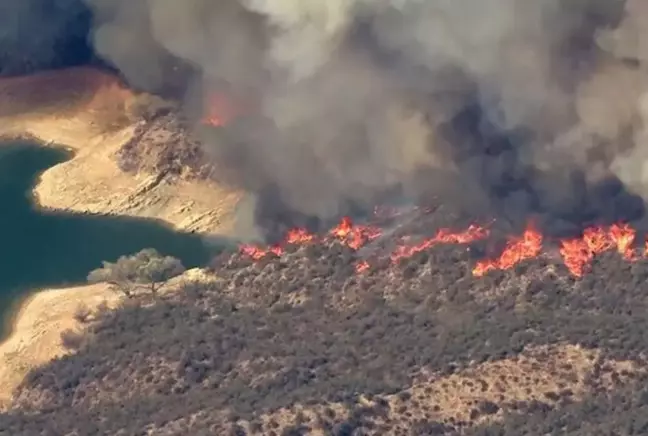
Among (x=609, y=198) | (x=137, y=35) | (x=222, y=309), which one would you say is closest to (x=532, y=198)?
(x=609, y=198)

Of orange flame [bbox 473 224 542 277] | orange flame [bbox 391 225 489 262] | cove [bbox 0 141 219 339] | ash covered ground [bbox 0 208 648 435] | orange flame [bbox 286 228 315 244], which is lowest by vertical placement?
ash covered ground [bbox 0 208 648 435]

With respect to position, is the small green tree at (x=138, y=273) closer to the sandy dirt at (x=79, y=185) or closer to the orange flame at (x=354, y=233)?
the sandy dirt at (x=79, y=185)

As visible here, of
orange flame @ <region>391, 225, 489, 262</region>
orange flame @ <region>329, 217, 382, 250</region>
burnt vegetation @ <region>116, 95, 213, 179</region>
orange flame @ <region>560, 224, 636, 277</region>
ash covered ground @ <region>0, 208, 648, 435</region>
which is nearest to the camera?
ash covered ground @ <region>0, 208, 648, 435</region>

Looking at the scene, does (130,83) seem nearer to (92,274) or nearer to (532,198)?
(92,274)

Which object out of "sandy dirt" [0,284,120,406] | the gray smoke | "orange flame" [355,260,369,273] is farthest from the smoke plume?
"sandy dirt" [0,284,120,406]

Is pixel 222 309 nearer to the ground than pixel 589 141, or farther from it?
nearer to the ground

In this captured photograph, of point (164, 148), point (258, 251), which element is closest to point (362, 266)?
point (258, 251)

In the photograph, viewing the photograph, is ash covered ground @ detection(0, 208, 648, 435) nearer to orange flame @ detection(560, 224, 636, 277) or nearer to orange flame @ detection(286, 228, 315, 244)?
orange flame @ detection(560, 224, 636, 277)
